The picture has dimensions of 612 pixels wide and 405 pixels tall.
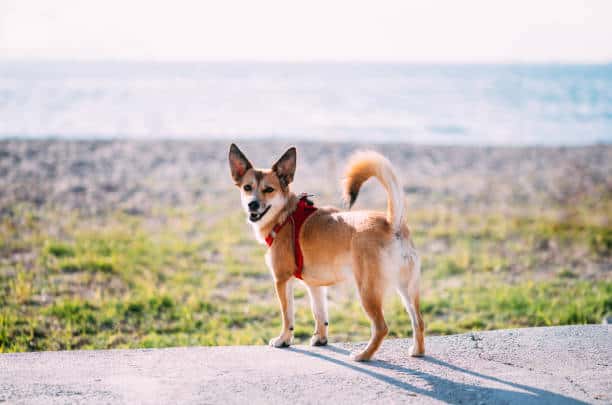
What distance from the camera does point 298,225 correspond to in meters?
5.06

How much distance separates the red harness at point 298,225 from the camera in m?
4.99

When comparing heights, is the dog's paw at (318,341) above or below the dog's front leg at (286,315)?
below

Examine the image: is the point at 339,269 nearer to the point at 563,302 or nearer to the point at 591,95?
the point at 563,302

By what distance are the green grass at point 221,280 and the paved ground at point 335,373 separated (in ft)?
4.45

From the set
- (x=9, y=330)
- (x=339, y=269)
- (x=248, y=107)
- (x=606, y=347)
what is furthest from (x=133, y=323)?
(x=248, y=107)

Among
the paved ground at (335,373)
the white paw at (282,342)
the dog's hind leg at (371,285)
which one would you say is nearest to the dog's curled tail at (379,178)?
the dog's hind leg at (371,285)

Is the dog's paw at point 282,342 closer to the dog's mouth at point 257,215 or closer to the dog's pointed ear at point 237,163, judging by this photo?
the dog's mouth at point 257,215

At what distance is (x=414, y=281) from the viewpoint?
454 centimetres

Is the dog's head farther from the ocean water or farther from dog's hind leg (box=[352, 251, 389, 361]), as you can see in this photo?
the ocean water

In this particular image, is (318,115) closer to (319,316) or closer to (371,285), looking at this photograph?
(319,316)

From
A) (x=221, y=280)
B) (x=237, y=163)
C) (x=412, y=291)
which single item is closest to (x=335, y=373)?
(x=412, y=291)

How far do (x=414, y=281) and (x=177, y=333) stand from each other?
3181 mm

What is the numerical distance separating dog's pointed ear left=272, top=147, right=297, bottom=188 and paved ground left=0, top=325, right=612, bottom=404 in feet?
4.51

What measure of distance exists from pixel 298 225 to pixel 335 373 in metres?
1.22
